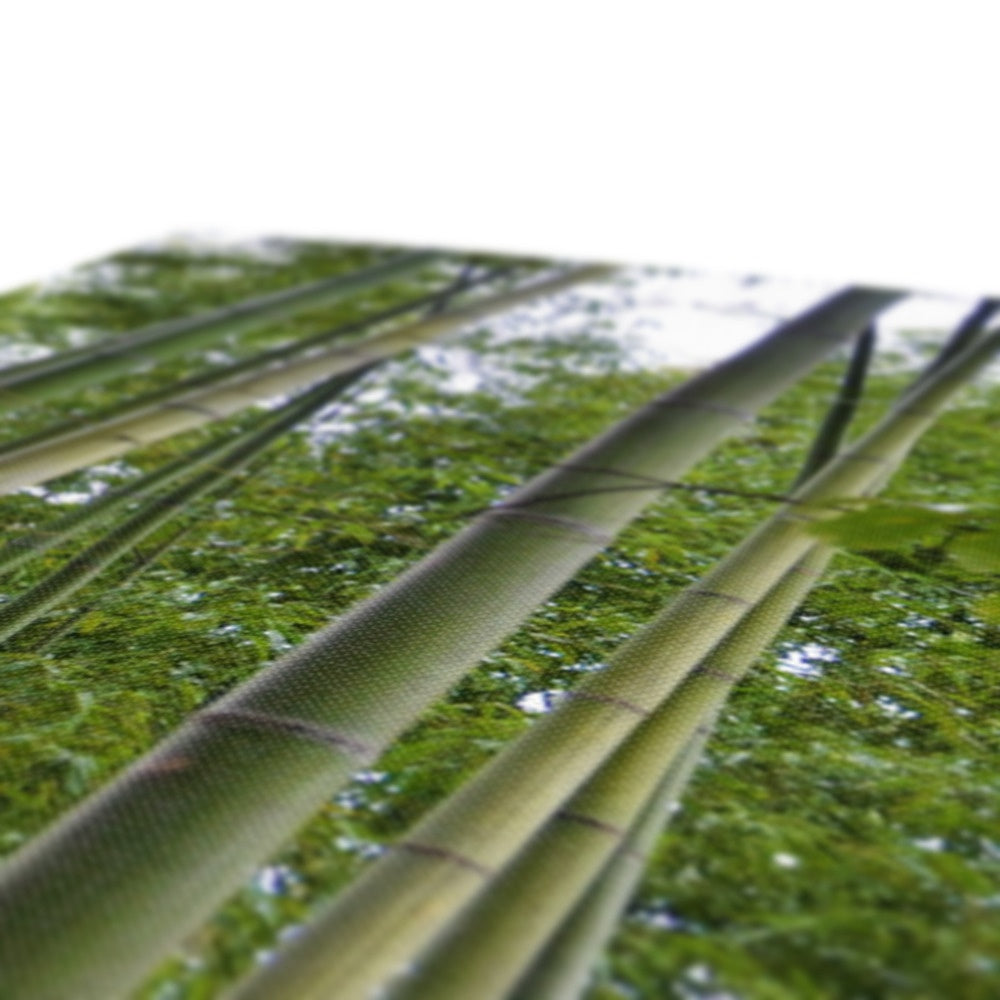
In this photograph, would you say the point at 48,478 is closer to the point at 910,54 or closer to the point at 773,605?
the point at 773,605

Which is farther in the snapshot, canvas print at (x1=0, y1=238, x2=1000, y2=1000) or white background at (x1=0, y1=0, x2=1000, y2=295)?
white background at (x1=0, y1=0, x2=1000, y2=295)

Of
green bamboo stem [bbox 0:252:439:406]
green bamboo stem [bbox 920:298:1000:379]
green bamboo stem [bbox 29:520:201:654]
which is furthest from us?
green bamboo stem [bbox 920:298:1000:379]

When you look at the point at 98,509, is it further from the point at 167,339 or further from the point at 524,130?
the point at 524,130

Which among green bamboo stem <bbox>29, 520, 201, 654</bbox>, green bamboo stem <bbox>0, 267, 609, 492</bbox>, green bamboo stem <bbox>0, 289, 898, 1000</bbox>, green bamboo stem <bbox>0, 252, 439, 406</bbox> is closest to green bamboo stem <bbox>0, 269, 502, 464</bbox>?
green bamboo stem <bbox>0, 267, 609, 492</bbox>

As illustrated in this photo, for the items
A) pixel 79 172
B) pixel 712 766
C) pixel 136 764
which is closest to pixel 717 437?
pixel 712 766

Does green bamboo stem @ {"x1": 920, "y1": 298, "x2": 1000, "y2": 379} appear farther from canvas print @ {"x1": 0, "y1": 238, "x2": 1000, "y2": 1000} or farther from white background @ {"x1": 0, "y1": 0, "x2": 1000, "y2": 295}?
white background @ {"x1": 0, "y1": 0, "x2": 1000, "y2": 295}

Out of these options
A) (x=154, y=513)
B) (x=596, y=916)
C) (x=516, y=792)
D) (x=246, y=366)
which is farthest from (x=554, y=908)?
(x=246, y=366)

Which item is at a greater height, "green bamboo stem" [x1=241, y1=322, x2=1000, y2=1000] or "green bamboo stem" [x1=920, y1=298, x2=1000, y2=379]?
"green bamboo stem" [x1=920, y1=298, x2=1000, y2=379]
